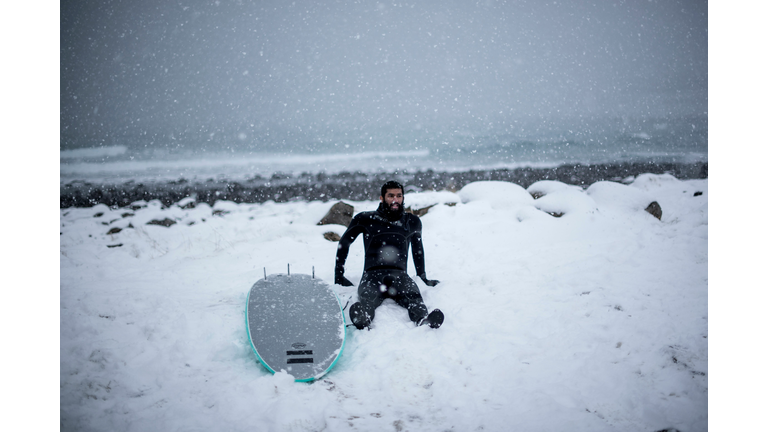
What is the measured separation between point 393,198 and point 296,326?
179cm

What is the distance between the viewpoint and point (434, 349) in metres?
3.21

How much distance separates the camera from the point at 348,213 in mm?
9422

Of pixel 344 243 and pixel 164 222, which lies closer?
pixel 344 243

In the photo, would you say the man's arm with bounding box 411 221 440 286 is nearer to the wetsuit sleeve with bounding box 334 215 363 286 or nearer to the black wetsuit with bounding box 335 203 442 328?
the black wetsuit with bounding box 335 203 442 328

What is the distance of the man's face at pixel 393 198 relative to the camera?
4020mm

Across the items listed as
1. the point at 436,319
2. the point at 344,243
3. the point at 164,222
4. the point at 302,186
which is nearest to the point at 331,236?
the point at 344,243

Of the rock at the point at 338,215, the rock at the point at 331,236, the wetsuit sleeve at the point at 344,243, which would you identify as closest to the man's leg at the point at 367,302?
the wetsuit sleeve at the point at 344,243

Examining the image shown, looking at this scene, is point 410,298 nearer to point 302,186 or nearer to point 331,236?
point 331,236

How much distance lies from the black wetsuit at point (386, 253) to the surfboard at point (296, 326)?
1.41 ft

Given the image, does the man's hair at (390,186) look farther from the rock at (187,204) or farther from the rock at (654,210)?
the rock at (187,204)

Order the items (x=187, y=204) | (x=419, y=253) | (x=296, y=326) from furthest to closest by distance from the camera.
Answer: (x=187, y=204) → (x=419, y=253) → (x=296, y=326)
